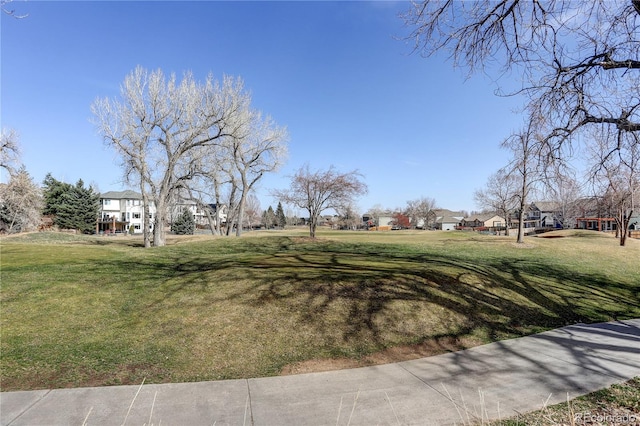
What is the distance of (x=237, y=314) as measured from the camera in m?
6.84

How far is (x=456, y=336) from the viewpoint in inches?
264

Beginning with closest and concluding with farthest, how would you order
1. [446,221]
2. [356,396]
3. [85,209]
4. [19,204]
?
1. [356,396]
2. [19,204]
3. [85,209]
4. [446,221]

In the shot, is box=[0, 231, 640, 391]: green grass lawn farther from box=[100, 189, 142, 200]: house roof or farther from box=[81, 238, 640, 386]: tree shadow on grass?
box=[100, 189, 142, 200]: house roof

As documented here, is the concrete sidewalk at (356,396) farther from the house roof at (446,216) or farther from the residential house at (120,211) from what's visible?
the house roof at (446,216)

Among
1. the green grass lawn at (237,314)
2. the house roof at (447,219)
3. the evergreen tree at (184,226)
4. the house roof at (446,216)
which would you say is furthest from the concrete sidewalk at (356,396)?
the house roof at (447,219)

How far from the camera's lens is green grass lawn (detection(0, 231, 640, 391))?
517 centimetres

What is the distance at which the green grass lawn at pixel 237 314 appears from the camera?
17.0 feet

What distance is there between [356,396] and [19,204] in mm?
51535

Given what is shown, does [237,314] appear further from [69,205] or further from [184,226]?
[69,205]

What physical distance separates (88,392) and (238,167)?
3239 centimetres

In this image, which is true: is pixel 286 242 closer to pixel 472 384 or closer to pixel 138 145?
pixel 138 145

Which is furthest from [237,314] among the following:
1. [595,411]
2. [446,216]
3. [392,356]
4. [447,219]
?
[446,216]

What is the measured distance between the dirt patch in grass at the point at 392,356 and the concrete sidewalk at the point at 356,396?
22 cm

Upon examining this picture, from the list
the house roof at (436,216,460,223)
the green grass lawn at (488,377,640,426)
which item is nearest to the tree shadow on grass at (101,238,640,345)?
the green grass lawn at (488,377,640,426)
